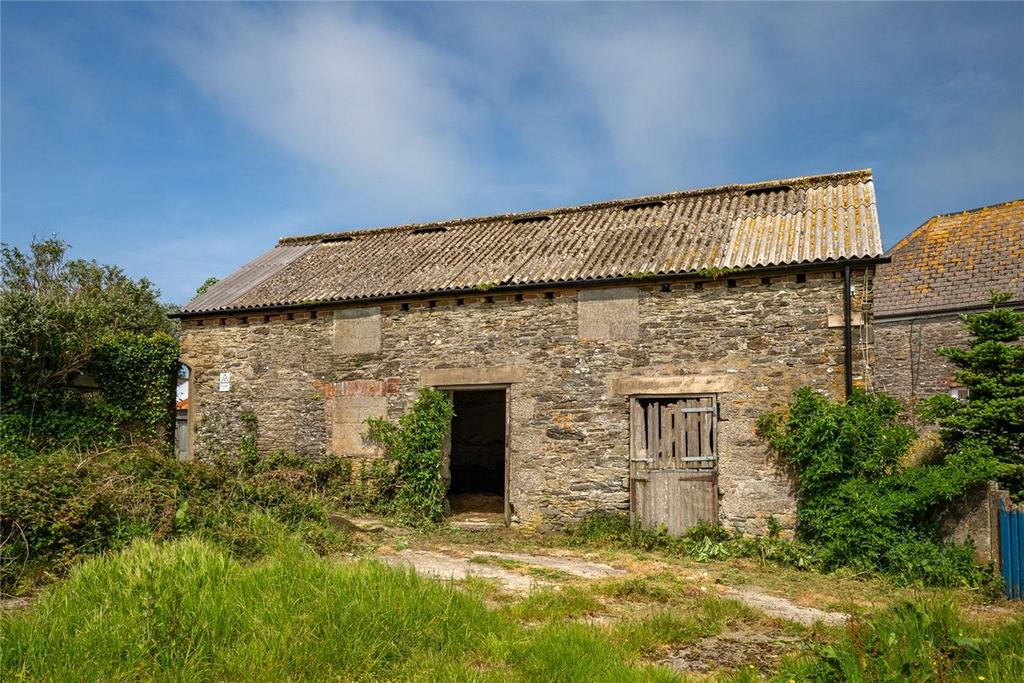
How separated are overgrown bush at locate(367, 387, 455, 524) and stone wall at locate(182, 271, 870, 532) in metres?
0.47

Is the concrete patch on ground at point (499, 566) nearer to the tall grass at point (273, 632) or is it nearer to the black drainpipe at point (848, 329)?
the tall grass at point (273, 632)

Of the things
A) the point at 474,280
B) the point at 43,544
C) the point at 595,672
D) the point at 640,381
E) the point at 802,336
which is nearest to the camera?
the point at 595,672

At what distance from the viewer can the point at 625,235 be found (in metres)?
12.3

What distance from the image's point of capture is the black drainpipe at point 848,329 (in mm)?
9203

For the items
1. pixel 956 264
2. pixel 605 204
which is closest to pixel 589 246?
pixel 605 204

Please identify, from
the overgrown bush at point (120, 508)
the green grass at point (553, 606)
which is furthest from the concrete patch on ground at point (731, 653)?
the overgrown bush at point (120, 508)

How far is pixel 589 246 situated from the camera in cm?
1209

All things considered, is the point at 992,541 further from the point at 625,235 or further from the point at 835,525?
the point at 625,235

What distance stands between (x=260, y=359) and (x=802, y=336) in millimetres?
9244

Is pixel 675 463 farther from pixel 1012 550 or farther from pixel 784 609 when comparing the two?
pixel 1012 550

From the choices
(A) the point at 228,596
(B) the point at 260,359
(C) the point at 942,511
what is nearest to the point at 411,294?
(B) the point at 260,359

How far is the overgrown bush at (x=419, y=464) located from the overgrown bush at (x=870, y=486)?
495 cm

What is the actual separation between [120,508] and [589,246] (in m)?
7.98

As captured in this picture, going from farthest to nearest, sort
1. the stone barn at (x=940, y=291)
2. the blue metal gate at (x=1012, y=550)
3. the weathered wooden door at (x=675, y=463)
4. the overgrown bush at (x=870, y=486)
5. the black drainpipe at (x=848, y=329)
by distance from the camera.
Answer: the stone barn at (x=940, y=291) < the weathered wooden door at (x=675, y=463) < the black drainpipe at (x=848, y=329) < the overgrown bush at (x=870, y=486) < the blue metal gate at (x=1012, y=550)
